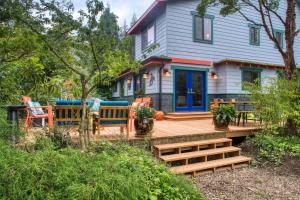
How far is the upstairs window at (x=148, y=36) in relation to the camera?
1172 centimetres

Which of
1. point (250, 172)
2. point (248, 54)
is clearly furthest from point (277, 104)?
point (248, 54)

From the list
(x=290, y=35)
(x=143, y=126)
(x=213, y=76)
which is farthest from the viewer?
(x=213, y=76)

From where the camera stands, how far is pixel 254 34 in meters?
12.6

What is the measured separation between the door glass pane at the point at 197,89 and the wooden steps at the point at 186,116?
82cm

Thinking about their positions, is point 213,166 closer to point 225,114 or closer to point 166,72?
point 225,114

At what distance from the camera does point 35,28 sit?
385cm

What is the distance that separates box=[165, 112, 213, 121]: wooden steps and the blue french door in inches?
24.9

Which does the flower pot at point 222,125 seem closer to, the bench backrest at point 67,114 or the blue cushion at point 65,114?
the bench backrest at point 67,114

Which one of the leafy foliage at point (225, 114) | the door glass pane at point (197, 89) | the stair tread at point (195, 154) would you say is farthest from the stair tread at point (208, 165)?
the door glass pane at point (197, 89)

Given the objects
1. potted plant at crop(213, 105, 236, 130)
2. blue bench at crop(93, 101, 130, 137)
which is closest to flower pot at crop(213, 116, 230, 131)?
potted plant at crop(213, 105, 236, 130)

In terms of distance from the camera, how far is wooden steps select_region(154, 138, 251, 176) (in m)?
4.84

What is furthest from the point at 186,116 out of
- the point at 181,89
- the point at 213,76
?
the point at 213,76

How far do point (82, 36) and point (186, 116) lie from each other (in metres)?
6.64

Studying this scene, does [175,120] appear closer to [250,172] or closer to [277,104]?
[277,104]
